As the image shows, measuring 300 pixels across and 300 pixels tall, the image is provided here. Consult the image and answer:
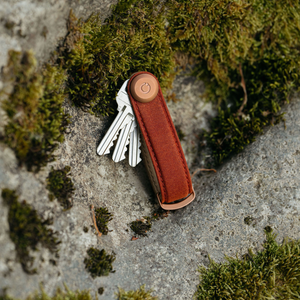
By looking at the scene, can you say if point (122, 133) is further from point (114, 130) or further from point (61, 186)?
point (61, 186)

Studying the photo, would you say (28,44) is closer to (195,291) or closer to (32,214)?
(32,214)

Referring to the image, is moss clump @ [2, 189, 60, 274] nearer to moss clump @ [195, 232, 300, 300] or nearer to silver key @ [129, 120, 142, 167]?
silver key @ [129, 120, 142, 167]

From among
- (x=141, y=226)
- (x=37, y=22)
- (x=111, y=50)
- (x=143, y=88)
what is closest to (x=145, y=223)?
(x=141, y=226)

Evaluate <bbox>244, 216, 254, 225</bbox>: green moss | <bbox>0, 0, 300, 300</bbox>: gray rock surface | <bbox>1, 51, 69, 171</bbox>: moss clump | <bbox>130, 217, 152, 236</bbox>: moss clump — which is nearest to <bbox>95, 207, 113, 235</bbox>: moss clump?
<bbox>0, 0, 300, 300</bbox>: gray rock surface

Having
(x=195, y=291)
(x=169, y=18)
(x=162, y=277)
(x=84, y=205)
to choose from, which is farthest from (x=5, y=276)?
(x=169, y=18)

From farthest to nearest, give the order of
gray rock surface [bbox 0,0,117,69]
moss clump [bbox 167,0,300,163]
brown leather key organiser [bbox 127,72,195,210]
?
1. moss clump [bbox 167,0,300,163]
2. brown leather key organiser [bbox 127,72,195,210]
3. gray rock surface [bbox 0,0,117,69]

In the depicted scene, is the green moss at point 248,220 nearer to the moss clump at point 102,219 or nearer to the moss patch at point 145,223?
the moss patch at point 145,223
